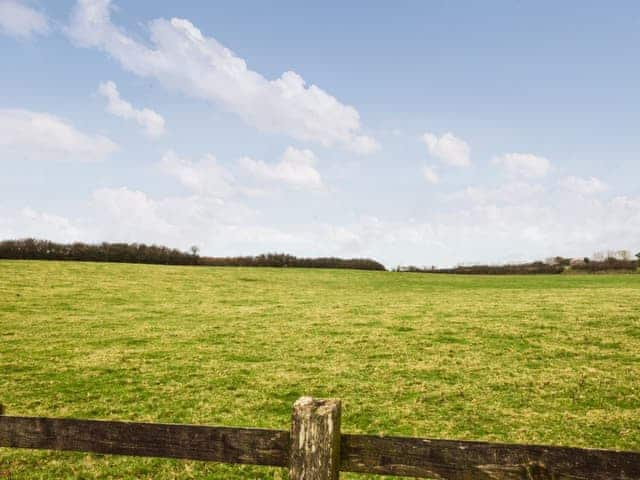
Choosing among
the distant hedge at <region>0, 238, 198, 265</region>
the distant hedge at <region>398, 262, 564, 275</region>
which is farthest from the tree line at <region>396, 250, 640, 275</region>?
the distant hedge at <region>0, 238, 198, 265</region>

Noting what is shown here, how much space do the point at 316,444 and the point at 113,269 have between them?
179ft

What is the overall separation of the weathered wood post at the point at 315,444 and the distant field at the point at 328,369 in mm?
4991

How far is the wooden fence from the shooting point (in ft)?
9.97

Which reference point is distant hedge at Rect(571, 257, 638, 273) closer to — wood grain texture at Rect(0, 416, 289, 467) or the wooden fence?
the wooden fence

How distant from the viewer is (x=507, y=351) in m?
16.2

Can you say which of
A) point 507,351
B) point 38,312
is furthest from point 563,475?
point 38,312

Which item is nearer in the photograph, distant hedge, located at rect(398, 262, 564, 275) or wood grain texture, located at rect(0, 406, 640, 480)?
wood grain texture, located at rect(0, 406, 640, 480)

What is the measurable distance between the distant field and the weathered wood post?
16.4 feet

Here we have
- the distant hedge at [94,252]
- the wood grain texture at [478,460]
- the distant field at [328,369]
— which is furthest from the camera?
the distant hedge at [94,252]

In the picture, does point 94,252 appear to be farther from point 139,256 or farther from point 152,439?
point 152,439

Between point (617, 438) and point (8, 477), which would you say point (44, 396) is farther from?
point (617, 438)

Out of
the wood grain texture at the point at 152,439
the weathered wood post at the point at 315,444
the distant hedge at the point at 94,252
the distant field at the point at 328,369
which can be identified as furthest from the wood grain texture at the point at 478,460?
the distant hedge at the point at 94,252

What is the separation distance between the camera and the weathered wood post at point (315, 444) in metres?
3.19

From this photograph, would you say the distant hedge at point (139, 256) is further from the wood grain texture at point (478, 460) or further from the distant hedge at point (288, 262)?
the wood grain texture at point (478, 460)
